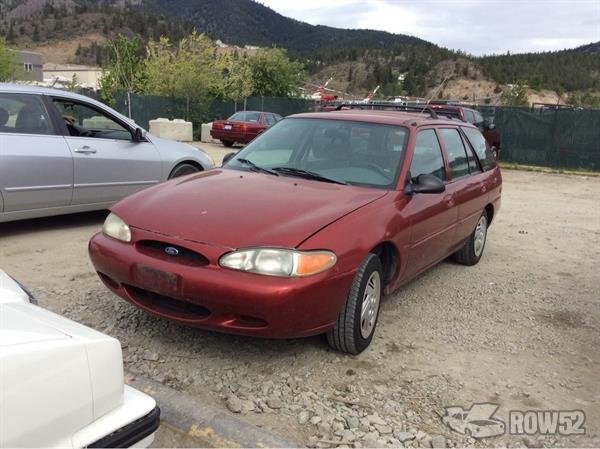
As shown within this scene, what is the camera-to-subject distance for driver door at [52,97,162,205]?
6211mm

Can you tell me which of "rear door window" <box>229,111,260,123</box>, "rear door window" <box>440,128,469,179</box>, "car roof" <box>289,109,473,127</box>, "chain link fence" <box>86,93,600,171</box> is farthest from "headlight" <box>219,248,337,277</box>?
"rear door window" <box>229,111,260,123</box>

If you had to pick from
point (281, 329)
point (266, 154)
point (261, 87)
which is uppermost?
point (261, 87)

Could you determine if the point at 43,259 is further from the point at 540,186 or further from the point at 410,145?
the point at 540,186

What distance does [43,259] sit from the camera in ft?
17.5

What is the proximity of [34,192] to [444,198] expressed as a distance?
13.7ft

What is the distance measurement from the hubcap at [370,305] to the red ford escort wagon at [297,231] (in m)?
0.01

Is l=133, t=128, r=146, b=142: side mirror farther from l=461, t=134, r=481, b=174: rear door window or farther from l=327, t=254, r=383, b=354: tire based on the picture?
l=327, t=254, r=383, b=354: tire

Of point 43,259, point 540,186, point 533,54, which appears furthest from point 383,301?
point 533,54

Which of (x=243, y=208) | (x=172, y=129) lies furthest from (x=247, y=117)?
(x=243, y=208)

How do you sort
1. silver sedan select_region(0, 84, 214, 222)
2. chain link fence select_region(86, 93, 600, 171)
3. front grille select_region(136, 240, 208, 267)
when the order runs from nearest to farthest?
front grille select_region(136, 240, 208, 267) → silver sedan select_region(0, 84, 214, 222) → chain link fence select_region(86, 93, 600, 171)

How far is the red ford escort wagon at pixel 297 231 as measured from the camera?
3111mm

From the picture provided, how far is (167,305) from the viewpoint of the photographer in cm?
336

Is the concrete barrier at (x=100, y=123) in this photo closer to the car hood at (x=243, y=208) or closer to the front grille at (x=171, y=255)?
the car hood at (x=243, y=208)

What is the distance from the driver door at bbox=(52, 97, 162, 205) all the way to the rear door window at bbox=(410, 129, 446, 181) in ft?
12.0
